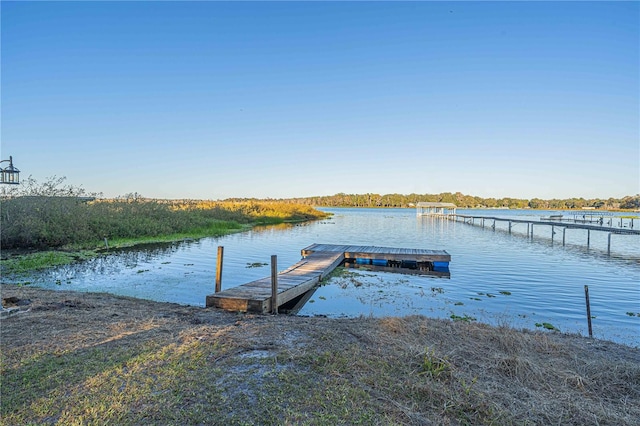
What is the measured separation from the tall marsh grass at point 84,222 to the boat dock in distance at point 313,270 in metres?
13.3

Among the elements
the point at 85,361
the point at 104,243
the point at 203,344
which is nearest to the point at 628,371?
the point at 203,344

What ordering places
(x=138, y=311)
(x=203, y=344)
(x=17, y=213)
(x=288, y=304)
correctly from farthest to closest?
(x=17, y=213) < (x=288, y=304) < (x=138, y=311) < (x=203, y=344)

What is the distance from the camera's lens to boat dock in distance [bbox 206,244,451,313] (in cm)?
856

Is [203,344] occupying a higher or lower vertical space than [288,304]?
higher

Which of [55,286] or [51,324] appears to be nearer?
[51,324]

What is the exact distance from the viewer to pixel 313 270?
538 inches

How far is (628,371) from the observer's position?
4820 mm

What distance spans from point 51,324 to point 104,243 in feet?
55.4

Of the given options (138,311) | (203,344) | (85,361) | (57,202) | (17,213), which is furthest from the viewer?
(57,202)

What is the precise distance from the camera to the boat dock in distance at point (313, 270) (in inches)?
337

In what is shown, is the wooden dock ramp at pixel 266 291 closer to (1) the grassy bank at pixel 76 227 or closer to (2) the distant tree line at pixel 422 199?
(1) the grassy bank at pixel 76 227

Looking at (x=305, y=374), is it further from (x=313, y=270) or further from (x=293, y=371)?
(x=313, y=270)

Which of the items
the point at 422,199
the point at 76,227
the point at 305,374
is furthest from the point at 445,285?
the point at 422,199

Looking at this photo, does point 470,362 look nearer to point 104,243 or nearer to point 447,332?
point 447,332
